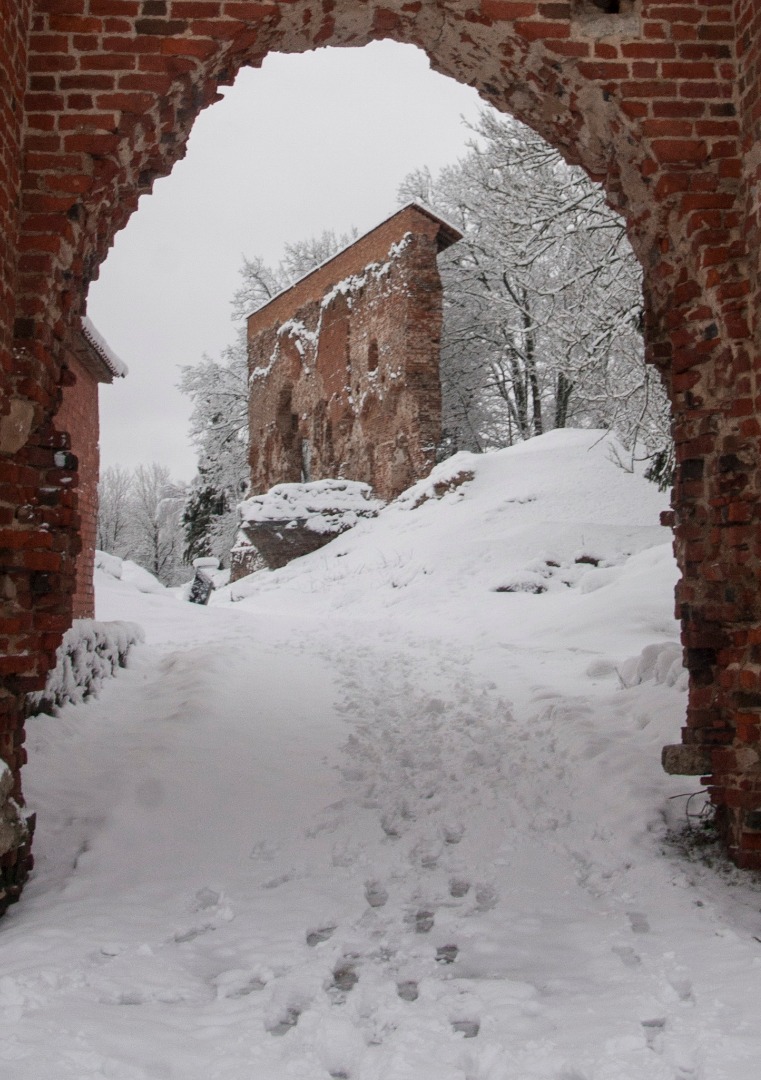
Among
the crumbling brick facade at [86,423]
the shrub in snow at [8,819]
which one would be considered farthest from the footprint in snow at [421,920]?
the crumbling brick facade at [86,423]

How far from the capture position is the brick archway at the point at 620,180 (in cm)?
367

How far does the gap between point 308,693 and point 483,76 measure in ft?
15.6

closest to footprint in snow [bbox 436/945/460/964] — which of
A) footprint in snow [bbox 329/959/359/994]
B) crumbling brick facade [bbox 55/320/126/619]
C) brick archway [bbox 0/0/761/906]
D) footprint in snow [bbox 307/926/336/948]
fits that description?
footprint in snow [bbox 329/959/359/994]

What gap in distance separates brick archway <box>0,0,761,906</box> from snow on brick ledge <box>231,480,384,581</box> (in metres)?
17.0

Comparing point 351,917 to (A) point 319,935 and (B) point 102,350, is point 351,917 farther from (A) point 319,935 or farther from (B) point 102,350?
Answer: (B) point 102,350

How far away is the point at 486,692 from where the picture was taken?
738cm

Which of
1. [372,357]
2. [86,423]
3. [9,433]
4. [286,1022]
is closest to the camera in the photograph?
[286,1022]

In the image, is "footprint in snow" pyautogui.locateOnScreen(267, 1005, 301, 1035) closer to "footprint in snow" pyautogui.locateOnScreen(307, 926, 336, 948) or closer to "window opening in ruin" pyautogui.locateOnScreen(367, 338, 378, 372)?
"footprint in snow" pyautogui.locateOnScreen(307, 926, 336, 948)

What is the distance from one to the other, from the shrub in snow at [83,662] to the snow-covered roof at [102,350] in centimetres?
277

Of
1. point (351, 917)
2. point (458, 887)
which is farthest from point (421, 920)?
point (458, 887)

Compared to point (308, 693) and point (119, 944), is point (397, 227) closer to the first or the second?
point (308, 693)

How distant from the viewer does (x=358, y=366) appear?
2522 cm

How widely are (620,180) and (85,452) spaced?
22.9ft

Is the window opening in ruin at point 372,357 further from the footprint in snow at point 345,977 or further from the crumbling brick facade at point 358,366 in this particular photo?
the footprint in snow at point 345,977
